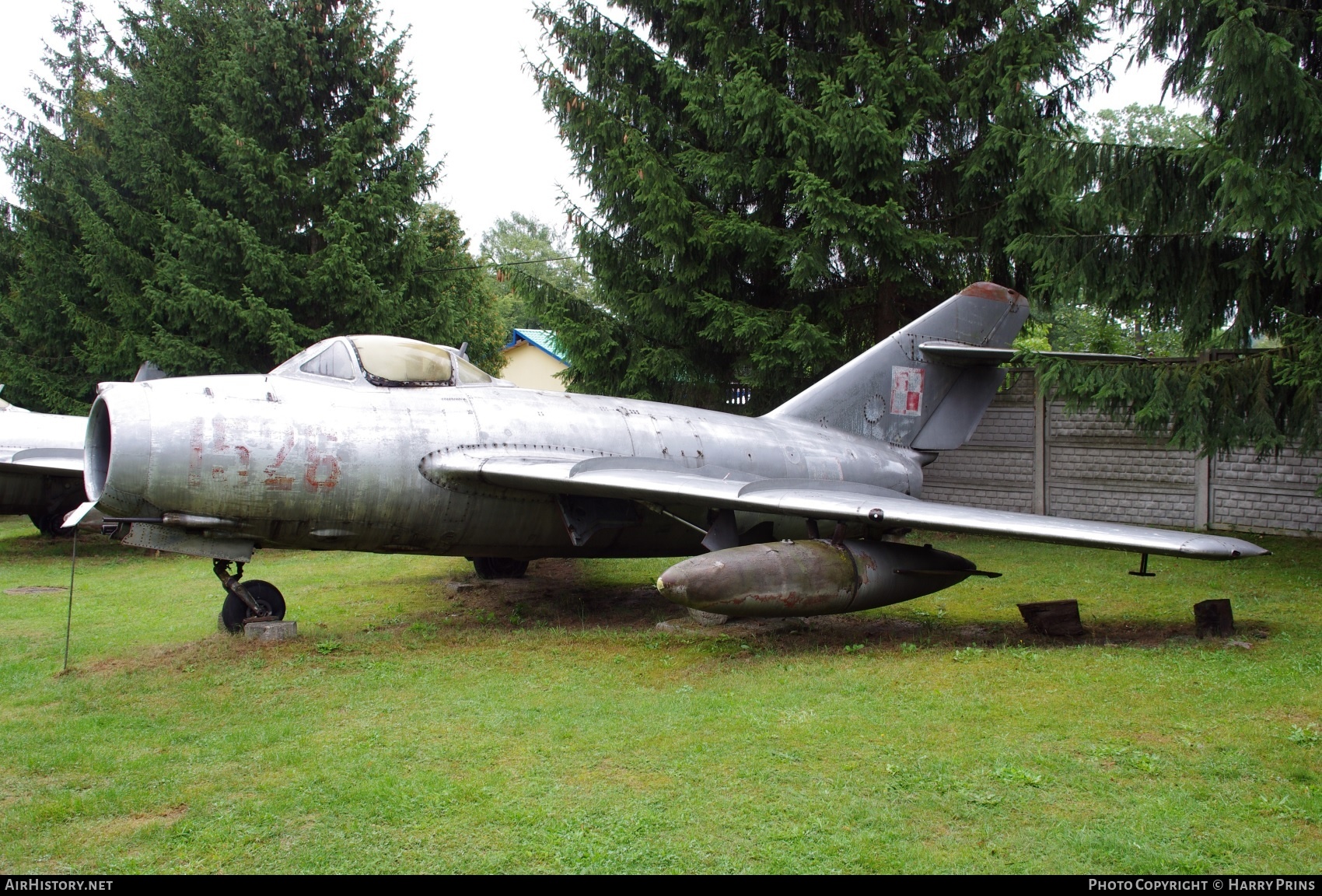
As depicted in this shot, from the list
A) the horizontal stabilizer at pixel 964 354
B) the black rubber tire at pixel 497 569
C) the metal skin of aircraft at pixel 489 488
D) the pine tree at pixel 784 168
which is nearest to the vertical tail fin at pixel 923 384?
the horizontal stabilizer at pixel 964 354

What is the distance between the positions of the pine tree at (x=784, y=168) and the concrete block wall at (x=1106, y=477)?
2.69 metres

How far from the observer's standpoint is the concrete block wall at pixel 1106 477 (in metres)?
14.2

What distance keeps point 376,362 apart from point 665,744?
504cm

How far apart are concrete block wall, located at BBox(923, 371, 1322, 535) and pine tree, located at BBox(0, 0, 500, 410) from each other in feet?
36.4

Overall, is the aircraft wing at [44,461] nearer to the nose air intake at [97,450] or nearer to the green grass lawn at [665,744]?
the green grass lawn at [665,744]

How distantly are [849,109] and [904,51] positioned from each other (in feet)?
5.32

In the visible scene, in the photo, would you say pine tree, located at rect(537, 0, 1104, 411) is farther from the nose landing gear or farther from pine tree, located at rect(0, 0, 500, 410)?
the nose landing gear

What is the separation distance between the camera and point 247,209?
18.9 metres

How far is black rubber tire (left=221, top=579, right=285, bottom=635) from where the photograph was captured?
28.3ft

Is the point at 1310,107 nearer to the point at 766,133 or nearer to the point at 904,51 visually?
the point at 904,51

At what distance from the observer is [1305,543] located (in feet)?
43.8

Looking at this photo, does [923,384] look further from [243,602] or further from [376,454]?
[243,602]

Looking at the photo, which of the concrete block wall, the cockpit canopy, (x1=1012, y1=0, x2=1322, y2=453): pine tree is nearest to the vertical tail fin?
(x1=1012, y1=0, x2=1322, y2=453): pine tree

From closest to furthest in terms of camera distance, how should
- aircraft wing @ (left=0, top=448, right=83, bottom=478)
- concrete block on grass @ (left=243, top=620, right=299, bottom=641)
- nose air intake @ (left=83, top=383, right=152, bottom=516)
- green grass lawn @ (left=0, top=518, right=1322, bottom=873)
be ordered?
green grass lawn @ (left=0, top=518, right=1322, bottom=873) < nose air intake @ (left=83, top=383, right=152, bottom=516) < concrete block on grass @ (left=243, top=620, right=299, bottom=641) < aircraft wing @ (left=0, top=448, right=83, bottom=478)
